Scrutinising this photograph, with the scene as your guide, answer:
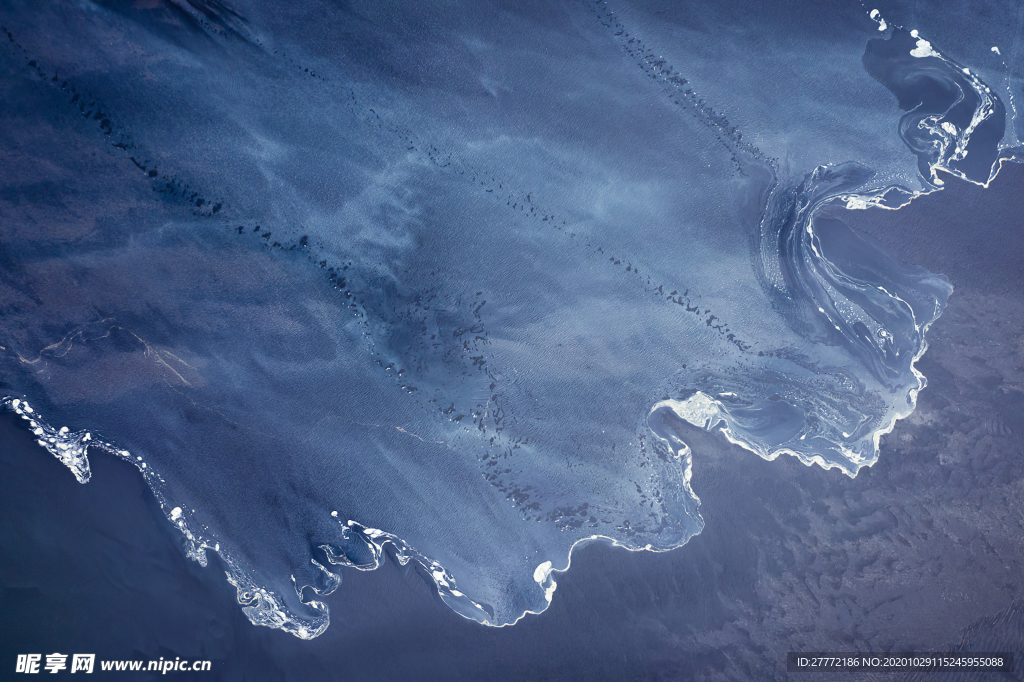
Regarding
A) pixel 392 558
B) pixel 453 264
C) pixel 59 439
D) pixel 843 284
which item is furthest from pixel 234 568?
pixel 843 284

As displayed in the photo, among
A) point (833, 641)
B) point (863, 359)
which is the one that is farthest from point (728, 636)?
point (863, 359)

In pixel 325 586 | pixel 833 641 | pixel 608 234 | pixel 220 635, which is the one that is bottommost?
pixel 220 635

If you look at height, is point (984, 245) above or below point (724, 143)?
below

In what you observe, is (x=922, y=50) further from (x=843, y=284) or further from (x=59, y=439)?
(x=59, y=439)

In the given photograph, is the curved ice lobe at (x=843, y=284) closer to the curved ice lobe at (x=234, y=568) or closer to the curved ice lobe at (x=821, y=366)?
the curved ice lobe at (x=821, y=366)

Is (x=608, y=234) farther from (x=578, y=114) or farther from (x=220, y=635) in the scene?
(x=220, y=635)

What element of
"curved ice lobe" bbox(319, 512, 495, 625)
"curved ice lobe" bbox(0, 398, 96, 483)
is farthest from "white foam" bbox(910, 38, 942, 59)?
"curved ice lobe" bbox(0, 398, 96, 483)
